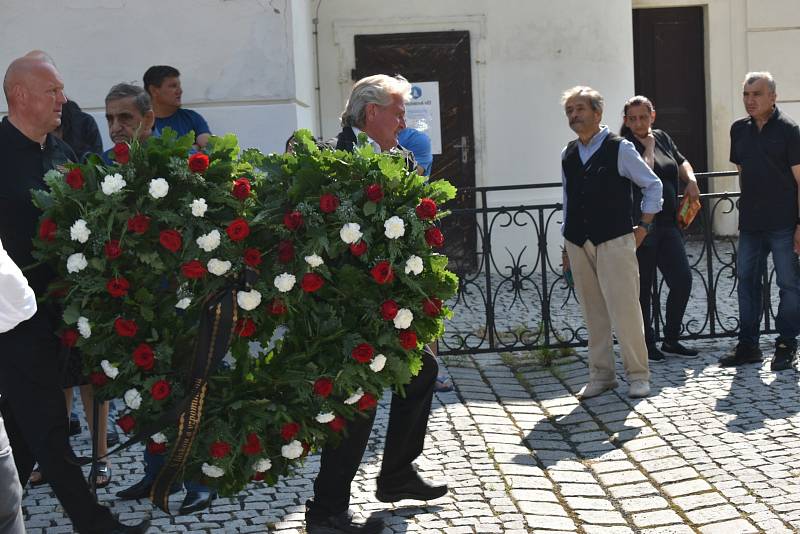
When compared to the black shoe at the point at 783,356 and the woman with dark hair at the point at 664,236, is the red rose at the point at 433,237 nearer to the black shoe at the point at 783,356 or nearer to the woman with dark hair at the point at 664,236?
the woman with dark hair at the point at 664,236

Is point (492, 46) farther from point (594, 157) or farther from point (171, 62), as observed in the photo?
point (594, 157)

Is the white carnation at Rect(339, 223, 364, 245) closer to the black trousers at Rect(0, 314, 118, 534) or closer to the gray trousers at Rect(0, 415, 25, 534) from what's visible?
the black trousers at Rect(0, 314, 118, 534)

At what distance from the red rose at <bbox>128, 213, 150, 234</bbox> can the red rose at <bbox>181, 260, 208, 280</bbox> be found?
200 mm

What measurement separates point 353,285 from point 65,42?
209 inches

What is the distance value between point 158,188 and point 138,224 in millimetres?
156

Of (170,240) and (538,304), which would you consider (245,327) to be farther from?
(538,304)

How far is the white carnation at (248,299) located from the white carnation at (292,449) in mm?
545

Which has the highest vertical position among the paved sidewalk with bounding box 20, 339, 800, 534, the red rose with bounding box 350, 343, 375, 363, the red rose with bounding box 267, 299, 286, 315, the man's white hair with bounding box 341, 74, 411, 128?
the man's white hair with bounding box 341, 74, 411, 128

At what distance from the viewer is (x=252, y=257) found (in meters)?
4.53

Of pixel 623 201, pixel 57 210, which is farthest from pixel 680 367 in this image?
pixel 57 210

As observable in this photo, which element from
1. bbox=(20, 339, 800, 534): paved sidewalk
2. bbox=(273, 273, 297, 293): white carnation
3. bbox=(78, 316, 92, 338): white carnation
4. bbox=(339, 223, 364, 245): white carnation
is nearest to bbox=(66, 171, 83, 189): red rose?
bbox=(78, 316, 92, 338): white carnation

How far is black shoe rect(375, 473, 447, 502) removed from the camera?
17.3 ft

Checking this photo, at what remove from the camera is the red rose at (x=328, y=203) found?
4.50 metres

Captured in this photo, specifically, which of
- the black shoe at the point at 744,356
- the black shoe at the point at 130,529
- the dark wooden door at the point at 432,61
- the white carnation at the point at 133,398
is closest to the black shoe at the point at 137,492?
the black shoe at the point at 130,529
